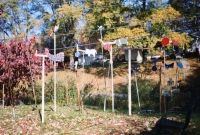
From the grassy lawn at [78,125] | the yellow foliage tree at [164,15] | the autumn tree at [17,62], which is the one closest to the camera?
the grassy lawn at [78,125]

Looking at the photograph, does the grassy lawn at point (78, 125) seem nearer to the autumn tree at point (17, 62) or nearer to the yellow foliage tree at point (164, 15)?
the autumn tree at point (17, 62)

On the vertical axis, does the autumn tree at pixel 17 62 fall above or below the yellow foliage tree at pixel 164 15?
below

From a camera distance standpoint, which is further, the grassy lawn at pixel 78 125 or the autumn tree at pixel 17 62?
the autumn tree at pixel 17 62

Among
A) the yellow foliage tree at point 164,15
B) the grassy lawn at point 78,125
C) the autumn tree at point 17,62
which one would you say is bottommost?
the grassy lawn at point 78,125

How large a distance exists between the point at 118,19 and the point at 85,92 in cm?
1154

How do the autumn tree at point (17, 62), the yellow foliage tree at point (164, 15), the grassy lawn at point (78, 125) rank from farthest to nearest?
1. the yellow foliage tree at point (164, 15)
2. the autumn tree at point (17, 62)
3. the grassy lawn at point (78, 125)

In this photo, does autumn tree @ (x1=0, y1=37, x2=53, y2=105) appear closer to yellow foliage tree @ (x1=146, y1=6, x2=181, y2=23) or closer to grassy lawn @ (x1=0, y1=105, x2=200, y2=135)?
grassy lawn @ (x1=0, y1=105, x2=200, y2=135)

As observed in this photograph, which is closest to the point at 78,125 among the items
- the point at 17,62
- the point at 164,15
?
the point at 17,62

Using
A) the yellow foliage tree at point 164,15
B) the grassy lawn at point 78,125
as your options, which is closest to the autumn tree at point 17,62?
the grassy lawn at point 78,125

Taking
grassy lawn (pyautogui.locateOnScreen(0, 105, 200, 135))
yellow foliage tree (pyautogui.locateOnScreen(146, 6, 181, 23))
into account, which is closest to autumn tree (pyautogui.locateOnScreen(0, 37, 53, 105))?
grassy lawn (pyautogui.locateOnScreen(0, 105, 200, 135))

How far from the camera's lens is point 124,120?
20.4 ft

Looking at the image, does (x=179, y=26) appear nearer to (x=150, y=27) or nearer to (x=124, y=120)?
(x=150, y=27)

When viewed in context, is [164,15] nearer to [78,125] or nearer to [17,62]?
[17,62]

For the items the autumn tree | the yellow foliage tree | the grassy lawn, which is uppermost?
the yellow foliage tree
